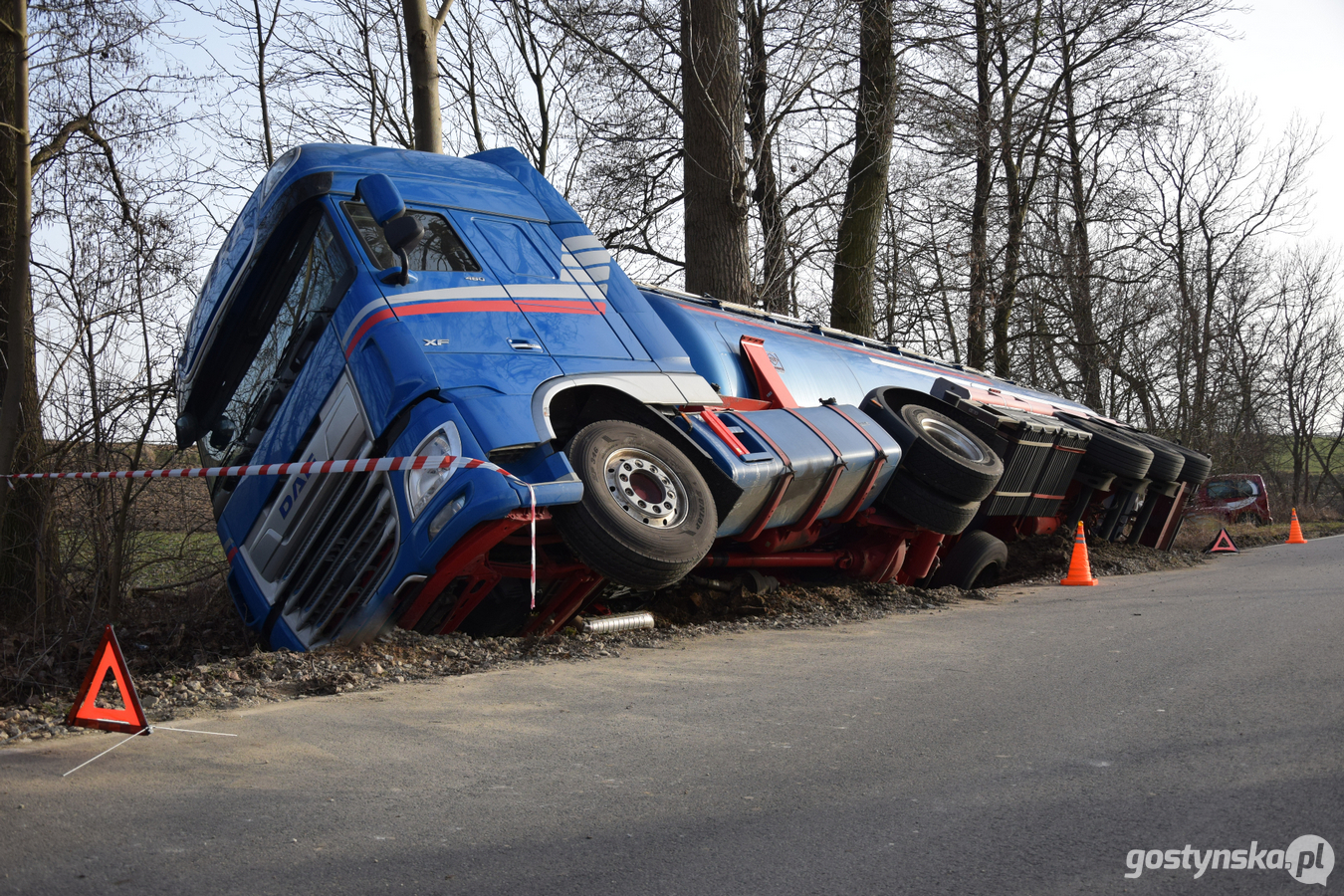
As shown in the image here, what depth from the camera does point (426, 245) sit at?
5.69 meters

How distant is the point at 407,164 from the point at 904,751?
14.7 ft

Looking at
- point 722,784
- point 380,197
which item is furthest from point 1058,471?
point 722,784

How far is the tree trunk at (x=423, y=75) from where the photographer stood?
10977 mm

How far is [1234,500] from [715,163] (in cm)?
1774

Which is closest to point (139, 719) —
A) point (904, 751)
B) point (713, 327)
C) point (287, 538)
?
point (287, 538)

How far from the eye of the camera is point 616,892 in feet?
7.88

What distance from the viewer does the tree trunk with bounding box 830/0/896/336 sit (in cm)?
1538

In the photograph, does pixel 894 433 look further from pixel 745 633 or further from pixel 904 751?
pixel 904 751

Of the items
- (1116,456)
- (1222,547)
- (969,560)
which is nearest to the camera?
(969,560)

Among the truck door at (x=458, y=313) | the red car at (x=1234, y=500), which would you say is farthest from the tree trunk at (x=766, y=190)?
the red car at (x=1234, y=500)

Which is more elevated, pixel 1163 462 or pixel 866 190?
pixel 866 190

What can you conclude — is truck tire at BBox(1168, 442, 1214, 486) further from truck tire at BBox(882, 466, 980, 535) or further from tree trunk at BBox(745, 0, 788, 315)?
truck tire at BBox(882, 466, 980, 535)

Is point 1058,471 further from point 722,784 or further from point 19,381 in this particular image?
point 19,381

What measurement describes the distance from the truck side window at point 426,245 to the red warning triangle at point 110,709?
239 centimetres
